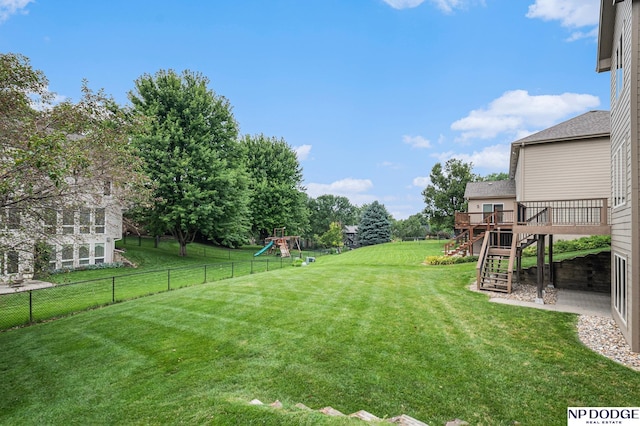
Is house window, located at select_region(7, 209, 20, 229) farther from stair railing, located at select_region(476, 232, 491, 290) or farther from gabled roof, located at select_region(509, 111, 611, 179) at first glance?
gabled roof, located at select_region(509, 111, 611, 179)

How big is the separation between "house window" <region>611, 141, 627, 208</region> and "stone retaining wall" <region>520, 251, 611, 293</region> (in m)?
4.29

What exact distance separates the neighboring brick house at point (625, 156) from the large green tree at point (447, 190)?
84.1ft

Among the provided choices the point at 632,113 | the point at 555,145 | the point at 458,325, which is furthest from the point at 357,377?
the point at 555,145

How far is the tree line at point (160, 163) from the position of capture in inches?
238

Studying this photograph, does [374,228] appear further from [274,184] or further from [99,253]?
[99,253]

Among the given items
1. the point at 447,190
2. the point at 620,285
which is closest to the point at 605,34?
the point at 620,285

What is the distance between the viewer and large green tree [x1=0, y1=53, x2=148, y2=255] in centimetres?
531

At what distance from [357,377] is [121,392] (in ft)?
12.1

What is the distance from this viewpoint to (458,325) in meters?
7.46

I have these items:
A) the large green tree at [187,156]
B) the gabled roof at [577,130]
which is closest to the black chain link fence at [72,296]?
the large green tree at [187,156]

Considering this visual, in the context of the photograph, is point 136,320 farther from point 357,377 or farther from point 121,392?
point 357,377

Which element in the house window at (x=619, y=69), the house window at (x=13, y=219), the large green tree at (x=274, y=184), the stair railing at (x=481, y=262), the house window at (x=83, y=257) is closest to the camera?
the house window at (x=13, y=219)

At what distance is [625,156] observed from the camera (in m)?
6.82

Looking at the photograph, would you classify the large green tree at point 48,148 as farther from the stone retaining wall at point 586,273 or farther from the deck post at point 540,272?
the stone retaining wall at point 586,273
